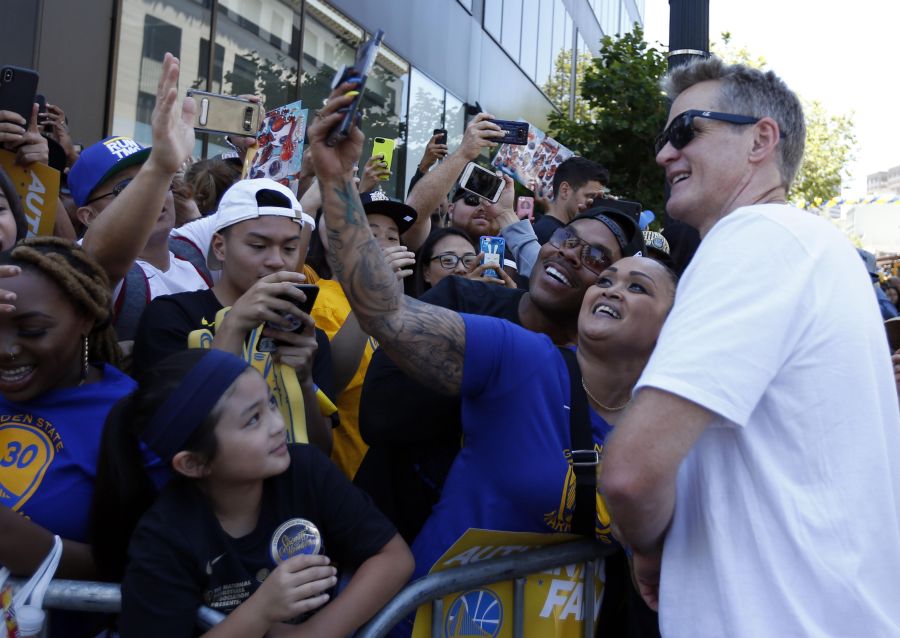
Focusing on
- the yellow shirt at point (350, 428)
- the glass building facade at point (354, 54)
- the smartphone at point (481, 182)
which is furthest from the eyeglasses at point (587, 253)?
the glass building facade at point (354, 54)

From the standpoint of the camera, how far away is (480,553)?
2.46 metres

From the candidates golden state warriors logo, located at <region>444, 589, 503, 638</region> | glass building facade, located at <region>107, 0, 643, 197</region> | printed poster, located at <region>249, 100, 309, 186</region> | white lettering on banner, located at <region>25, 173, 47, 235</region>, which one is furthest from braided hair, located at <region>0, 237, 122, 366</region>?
glass building facade, located at <region>107, 0, 643, 197</region>

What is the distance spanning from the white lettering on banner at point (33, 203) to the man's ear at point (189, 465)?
A: 57.3 inches

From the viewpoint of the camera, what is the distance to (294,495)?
7.88 feet

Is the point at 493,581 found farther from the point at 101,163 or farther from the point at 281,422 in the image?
the point at 101,163

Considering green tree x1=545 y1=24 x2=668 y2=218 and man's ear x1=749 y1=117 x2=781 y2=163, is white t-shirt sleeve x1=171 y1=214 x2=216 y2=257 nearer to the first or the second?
man's ear x1=749 y1=117 x2=781 y2=163

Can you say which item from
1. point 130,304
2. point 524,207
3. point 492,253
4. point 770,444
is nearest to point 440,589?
point 770,444

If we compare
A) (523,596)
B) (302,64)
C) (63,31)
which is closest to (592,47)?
(302,64)

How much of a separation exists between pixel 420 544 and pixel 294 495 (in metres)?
0.42

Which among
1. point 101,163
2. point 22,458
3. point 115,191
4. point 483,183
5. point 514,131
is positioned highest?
point 514,131

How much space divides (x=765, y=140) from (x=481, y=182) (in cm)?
376

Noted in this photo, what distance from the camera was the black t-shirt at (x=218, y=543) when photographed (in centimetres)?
208

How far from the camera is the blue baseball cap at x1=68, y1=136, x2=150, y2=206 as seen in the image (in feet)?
12.0

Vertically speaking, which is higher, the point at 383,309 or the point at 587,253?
the point at 587,253
